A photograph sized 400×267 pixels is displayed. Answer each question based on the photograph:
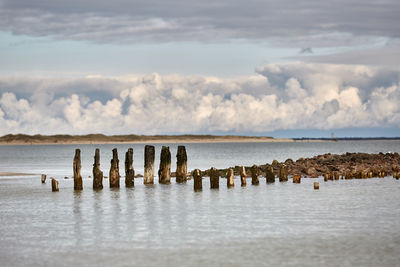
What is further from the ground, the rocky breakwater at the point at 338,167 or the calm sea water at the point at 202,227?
the rocky breakwater at the point at 338,167

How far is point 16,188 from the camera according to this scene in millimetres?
44312

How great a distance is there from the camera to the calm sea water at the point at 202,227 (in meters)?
19.3

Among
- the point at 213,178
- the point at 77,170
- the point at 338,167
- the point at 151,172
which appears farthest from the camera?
the point at 338,167

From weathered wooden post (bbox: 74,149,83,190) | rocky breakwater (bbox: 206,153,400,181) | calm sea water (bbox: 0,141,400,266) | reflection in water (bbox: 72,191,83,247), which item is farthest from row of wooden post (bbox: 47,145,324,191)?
rocky breakwater (bbox: 206,153,400,181)

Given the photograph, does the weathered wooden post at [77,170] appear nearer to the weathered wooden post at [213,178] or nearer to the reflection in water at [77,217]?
the reflection in water at [77,217]

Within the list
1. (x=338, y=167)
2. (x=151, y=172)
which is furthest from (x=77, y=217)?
(x=338, y=167)

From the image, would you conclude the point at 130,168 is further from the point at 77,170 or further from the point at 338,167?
the point at 338,167

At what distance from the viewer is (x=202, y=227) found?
25.0 m

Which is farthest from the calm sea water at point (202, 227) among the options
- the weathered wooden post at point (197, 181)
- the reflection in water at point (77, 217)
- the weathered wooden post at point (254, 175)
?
the weathered wooden post at point (254, 175)

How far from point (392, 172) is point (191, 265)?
3831 centimetres

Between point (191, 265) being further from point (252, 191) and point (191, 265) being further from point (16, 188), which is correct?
point (16, 188)

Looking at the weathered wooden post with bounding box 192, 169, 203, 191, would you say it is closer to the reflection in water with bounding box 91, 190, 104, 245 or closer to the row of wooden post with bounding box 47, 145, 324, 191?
the row of wooden post with bounding box 47, 145, 324, 191

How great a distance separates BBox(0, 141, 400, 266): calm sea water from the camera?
19266 mm

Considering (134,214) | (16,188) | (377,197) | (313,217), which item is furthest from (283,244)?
(16,188)
